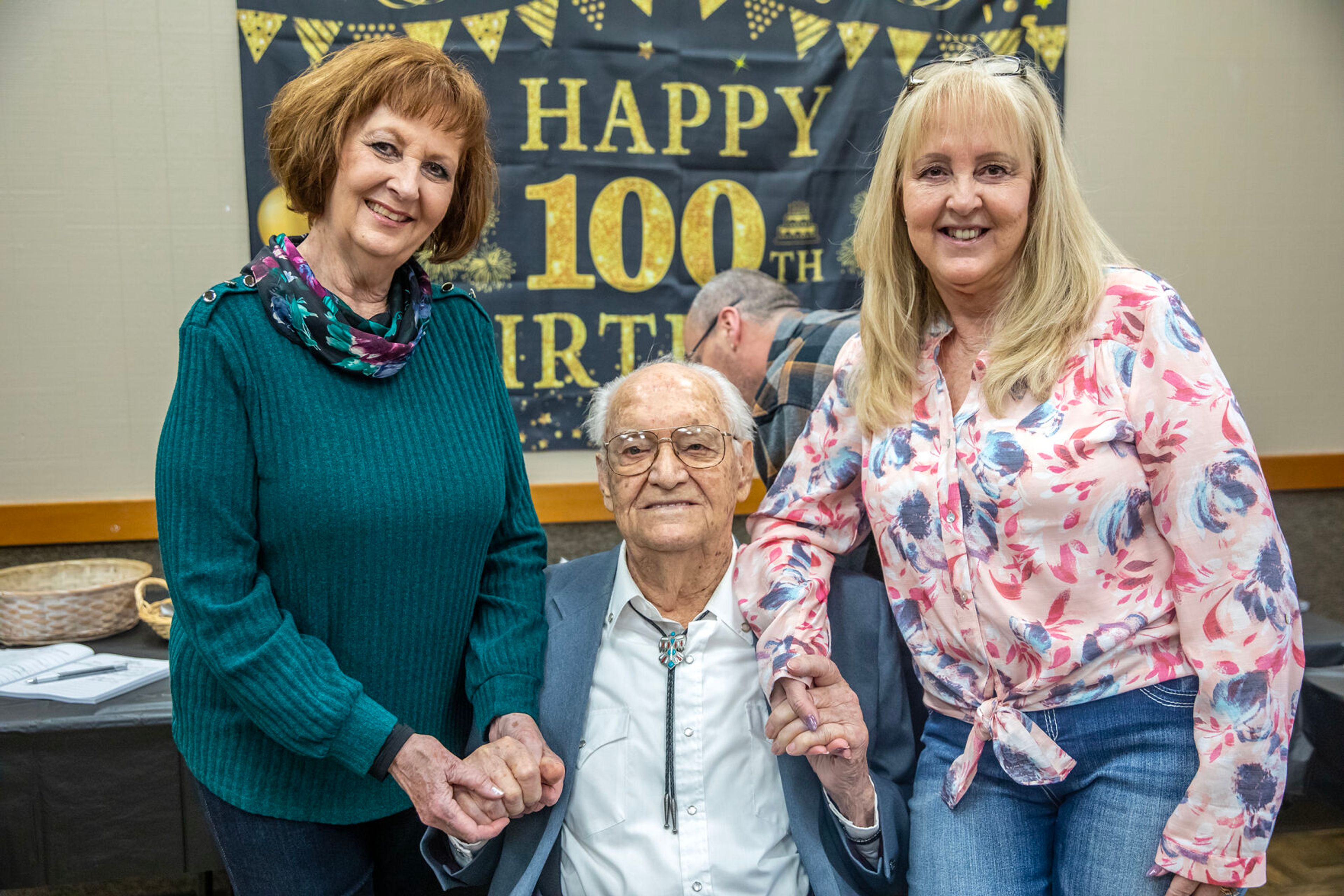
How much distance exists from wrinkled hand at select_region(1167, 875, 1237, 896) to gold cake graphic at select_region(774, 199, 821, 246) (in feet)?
7.97

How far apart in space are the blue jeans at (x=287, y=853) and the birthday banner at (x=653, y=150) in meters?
1.92

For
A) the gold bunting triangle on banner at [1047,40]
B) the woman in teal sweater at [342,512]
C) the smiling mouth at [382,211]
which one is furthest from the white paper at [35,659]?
the gold bunting triangle on banner at [1047,40]

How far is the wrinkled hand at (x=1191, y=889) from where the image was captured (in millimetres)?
1251

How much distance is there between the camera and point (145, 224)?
301 cm

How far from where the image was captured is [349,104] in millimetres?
1297

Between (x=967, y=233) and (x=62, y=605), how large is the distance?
2321 mm

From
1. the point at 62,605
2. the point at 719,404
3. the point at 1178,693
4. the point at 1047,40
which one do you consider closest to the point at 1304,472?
the point at 1047,40

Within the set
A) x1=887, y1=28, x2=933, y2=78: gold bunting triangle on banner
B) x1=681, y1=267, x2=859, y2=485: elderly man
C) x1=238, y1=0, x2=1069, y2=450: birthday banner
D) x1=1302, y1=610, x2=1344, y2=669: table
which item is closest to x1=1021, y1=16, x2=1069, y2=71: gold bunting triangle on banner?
x1=238, y1=0, x2=1069, y2=450: birthday banner

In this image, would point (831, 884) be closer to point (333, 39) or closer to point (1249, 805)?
point (1249, 805)

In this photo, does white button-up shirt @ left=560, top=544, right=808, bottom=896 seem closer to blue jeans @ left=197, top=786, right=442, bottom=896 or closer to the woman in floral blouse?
the woman in floral blouse

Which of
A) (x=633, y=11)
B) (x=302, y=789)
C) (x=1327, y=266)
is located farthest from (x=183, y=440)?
(x=1327, y=266)

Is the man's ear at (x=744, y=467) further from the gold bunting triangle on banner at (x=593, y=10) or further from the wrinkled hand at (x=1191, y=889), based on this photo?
the gold bunting triangle on banner at (x=593, y=10)

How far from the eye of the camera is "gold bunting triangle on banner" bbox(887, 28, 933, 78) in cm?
327

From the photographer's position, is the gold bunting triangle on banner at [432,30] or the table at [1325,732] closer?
the table at [1325,732]
